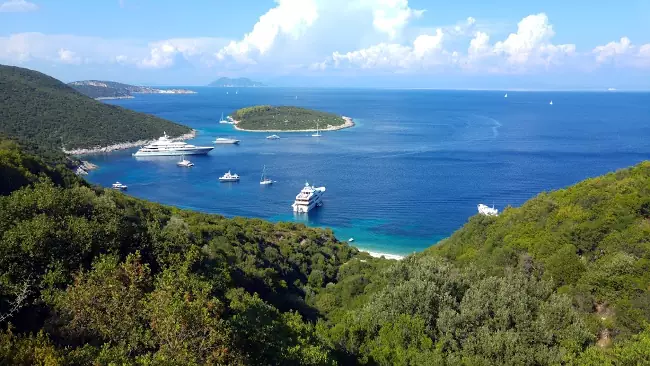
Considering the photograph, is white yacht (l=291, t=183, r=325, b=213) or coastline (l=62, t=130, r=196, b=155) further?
coastline (l=62, t=130, r=196, b=155)

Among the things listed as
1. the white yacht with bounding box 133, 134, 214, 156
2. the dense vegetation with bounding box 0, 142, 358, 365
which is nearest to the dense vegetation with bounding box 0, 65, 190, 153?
the white yacht with bounding box 133, 134, 214, 156

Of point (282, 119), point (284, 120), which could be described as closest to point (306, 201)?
point (284, 120)

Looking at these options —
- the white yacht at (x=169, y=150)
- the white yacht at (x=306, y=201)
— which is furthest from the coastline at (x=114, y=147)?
the white yacht at (x=306, y=201)

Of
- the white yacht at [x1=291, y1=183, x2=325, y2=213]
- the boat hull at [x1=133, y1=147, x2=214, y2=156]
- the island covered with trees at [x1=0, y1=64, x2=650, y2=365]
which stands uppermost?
the island covered with trees at [x1=0, y1=64, x2=650, y2=365]

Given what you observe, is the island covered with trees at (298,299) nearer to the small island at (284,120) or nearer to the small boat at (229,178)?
the small boat at (229,178)

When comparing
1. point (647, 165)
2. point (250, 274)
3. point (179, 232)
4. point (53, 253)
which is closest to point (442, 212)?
point (647, 165)

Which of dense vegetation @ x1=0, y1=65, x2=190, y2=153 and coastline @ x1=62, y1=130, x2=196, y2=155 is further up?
dense vegetation @ x1=0, y1=65, x2=190, y2=153

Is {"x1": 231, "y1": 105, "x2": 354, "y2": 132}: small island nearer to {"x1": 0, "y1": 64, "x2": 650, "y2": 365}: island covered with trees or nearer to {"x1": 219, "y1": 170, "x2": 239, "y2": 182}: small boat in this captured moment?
{"x1": 219, "y1": 170, "x2": 239, "y2": 182}: small boat

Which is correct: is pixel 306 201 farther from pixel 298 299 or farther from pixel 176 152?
pixel 176 152
